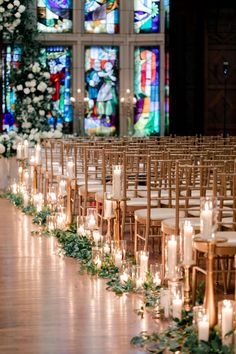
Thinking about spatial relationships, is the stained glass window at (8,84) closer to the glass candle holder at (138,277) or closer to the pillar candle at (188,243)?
the glass candle holder at (138,277)

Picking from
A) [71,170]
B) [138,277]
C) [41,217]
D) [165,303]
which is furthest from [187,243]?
[41,217]

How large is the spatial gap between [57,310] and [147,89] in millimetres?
18519

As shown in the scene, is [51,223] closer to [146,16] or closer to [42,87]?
[42,87]

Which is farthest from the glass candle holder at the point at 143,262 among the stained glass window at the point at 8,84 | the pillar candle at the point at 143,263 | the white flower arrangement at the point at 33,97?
the stained glass window at the point at 8,84

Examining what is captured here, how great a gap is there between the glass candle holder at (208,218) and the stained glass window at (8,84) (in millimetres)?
16649

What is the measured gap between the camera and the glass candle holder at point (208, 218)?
5.54 metres

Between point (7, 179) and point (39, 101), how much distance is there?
488cm

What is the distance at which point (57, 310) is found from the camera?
6.74m

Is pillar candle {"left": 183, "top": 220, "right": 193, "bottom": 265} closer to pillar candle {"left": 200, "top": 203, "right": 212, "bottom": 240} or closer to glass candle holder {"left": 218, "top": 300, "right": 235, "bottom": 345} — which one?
pillar candle {"left": 200, "top": 203, "right": 212, "bottom": 240}

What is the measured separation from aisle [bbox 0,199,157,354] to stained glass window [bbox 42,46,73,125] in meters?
15.2

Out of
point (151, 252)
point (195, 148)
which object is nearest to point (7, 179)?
point (195, 148)

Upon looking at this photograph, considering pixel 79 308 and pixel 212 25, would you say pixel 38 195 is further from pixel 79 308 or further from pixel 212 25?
pixel 212 25

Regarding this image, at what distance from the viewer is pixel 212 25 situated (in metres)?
24.1

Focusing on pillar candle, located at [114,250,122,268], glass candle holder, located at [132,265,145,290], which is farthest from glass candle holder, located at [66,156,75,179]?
glass candle holder, located at [132,265,145,290]
